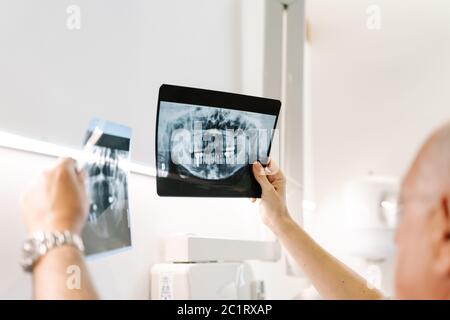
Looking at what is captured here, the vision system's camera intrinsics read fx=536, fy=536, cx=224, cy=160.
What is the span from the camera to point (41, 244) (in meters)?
0.52

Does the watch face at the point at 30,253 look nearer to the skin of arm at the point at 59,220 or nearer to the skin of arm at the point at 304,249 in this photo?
the skin of arm at the point at 59,220

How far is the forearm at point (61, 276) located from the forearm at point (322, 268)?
36 cm

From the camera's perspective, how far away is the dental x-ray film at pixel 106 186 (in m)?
0.62

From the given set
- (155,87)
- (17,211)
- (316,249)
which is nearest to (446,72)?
(316,249)

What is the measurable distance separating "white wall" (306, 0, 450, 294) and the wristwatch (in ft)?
1.81

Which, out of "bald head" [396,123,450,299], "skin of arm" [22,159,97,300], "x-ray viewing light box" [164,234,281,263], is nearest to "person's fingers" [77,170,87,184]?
"skin of arm" [22,159,97,300]

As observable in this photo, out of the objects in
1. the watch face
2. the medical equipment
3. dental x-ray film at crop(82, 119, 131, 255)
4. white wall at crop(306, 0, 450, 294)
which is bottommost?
the medical equipment

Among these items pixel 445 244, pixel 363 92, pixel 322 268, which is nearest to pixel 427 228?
pixel 445 244

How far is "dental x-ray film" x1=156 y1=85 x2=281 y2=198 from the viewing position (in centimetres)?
71

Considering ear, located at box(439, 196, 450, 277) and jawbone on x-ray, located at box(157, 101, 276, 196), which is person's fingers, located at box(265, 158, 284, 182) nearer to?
jawbone on x-ray, located at box(157, 101, 276, 196)

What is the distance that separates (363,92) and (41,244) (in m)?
0.77

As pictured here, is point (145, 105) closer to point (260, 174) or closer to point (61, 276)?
point (260, 174)

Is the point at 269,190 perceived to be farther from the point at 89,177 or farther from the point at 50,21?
the point at 50,21

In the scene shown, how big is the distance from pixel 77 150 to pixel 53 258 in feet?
0.57
